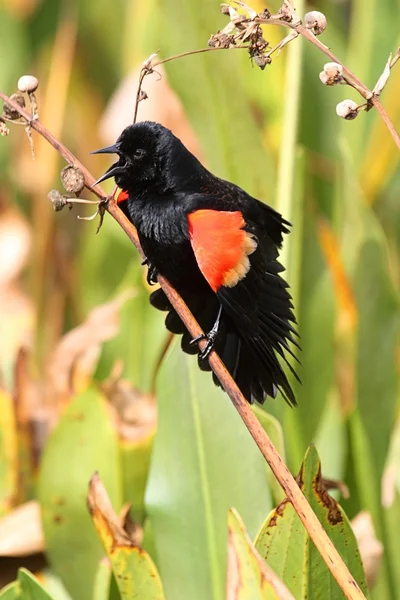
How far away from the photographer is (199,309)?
3.28ft

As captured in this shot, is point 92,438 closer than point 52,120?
Yes

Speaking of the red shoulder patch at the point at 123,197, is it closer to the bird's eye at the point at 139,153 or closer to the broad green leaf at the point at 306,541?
the bird's eye at the point at 139,153

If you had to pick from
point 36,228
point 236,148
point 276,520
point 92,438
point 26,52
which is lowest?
point 276,520

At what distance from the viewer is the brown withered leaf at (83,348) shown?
4.42 ft

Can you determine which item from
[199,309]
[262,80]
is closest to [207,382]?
[199,309]

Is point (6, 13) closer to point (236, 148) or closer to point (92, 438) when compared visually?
point (236, 148)

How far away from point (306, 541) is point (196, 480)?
25 cm

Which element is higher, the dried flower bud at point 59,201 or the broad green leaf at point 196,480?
the dried flower bud at point 59,201

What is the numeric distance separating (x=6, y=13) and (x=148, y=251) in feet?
5.32

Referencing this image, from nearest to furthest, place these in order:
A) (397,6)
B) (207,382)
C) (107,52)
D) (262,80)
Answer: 1. (207,382)
2. (262,80)
3. (397,6)
4. (107,52)

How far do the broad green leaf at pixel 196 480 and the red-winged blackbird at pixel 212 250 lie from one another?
8 cm

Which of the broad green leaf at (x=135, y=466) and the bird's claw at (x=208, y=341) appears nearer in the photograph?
the bird's claw at (x=208, y=341)

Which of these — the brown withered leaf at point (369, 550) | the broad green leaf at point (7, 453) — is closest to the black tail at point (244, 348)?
the brown withered leaf at point (369, 550)

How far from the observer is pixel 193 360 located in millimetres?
1038
